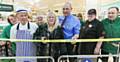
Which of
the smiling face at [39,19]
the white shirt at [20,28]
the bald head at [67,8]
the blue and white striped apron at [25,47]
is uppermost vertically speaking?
the bald head at [67,8]

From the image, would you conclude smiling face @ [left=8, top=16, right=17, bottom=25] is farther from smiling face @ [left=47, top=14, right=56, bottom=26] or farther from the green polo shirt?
the green polo shirt

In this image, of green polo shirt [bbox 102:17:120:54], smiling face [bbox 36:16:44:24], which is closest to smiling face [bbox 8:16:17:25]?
smiling face [bbox 36:16:44:24]

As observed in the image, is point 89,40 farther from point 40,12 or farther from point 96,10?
point 40,12

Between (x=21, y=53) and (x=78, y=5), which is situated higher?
(x=78, y=5)

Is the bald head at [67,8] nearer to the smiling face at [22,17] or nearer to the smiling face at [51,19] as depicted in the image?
the smiling face at [51,19]

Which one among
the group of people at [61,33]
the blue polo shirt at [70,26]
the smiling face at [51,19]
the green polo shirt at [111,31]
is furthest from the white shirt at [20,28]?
the green polo shirt at [111,31]

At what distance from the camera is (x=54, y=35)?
370cm

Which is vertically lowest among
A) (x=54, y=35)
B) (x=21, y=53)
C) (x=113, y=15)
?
→ (x=21, y=53)

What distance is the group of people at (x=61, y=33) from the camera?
3.65 metres

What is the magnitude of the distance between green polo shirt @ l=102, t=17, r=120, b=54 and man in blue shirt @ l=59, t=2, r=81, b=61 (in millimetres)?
395

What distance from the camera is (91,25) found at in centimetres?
365

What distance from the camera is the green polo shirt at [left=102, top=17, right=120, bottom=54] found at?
364 centimetres

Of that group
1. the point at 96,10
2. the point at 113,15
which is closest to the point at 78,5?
the point at 96,10

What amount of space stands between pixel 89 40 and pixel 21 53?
99cm
